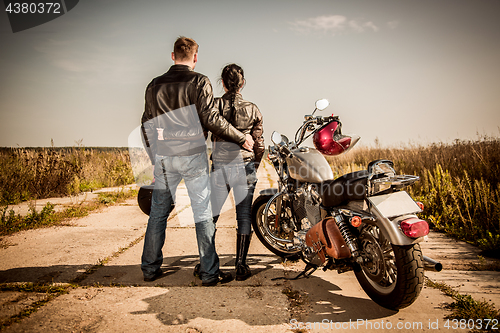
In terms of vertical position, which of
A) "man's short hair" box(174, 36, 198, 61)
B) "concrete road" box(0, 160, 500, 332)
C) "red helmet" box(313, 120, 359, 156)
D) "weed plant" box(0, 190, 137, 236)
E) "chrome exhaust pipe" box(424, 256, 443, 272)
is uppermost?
"man's short hair" box(174, 36, 198, 61)

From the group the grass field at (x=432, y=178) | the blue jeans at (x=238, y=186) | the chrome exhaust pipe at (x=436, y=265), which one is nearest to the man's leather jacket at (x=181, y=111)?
the blue jeans at (x=238, y=186)

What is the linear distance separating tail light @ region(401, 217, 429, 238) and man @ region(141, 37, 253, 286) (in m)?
1.55

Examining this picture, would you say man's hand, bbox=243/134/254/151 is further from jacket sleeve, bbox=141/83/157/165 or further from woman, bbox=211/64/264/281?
jacket sleeve, bbox=141/83/157/165

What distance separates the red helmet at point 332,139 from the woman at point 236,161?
2.43 ft

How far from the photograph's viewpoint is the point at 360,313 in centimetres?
217

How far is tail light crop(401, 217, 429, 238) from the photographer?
6.11 ft

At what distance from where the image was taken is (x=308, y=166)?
2.66 meters

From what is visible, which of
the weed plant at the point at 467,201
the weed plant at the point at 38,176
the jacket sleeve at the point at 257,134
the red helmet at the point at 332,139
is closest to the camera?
the red helmet at the point at 332,139

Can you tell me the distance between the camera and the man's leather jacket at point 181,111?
263 cm

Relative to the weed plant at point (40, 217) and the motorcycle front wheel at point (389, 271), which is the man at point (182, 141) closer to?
the motorcycle front wheel at point (389, 271)

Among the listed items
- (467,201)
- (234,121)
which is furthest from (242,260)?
(467,201)

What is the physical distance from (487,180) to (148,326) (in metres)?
5.60

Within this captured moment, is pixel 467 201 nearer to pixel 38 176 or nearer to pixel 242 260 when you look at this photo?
pixel 242 260
